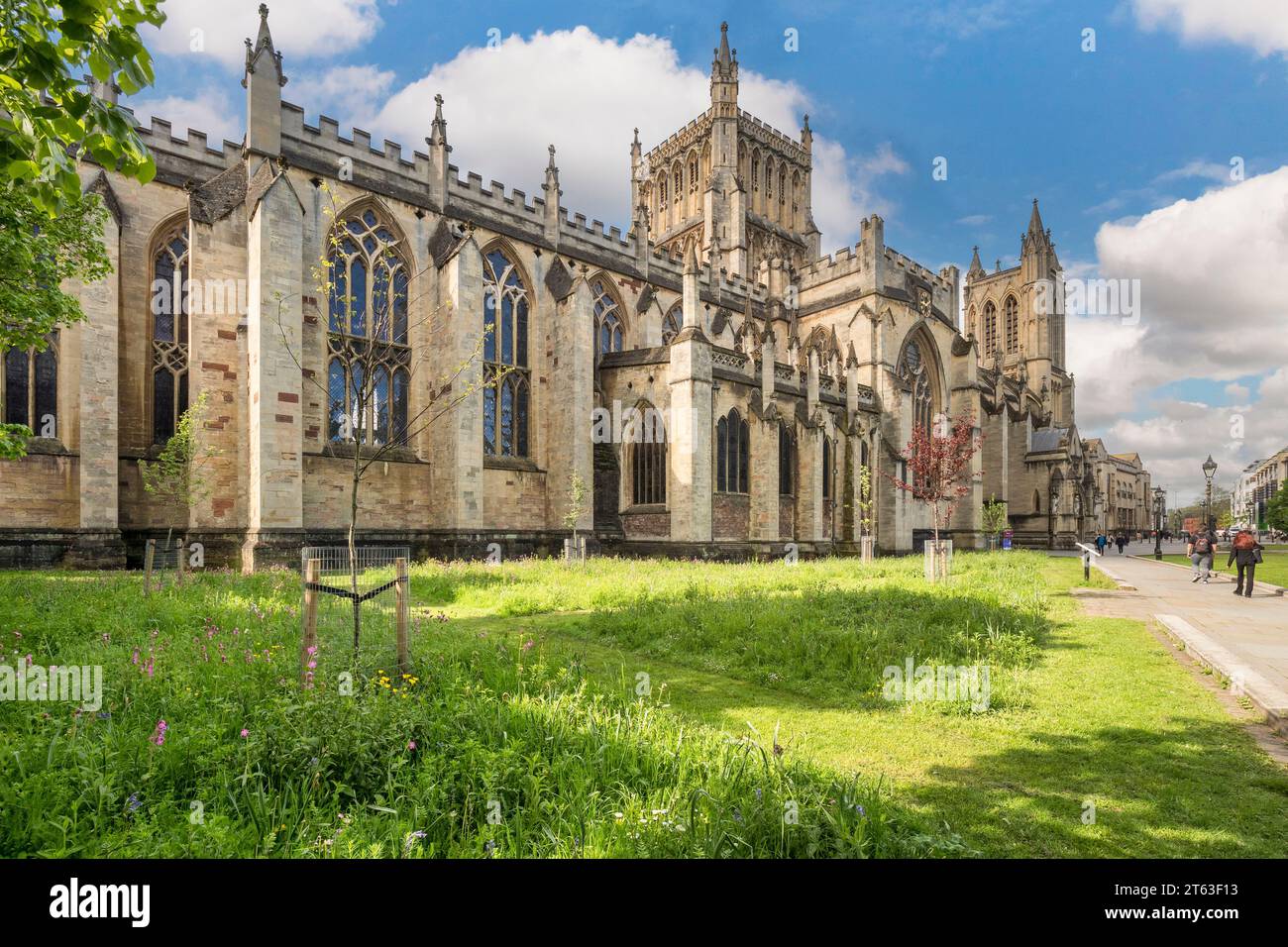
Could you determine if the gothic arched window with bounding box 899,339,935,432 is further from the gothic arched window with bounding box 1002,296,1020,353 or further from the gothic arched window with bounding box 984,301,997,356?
the gothic arched window with bounding box 984,301,997,356

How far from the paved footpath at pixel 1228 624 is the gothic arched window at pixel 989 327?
54.0 metres

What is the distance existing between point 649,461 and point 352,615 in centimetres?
1791

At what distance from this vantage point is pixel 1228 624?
10.1 metres

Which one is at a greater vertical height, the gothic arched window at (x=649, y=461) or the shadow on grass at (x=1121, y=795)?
the gothic arched window at (x=649, y=461)

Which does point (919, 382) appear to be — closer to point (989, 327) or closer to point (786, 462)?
point (786, 462)

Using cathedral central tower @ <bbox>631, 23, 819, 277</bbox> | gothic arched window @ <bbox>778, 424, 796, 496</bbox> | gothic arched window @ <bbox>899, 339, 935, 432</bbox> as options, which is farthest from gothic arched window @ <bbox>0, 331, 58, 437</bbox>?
gothic arched window @ <bbox>899, 339, 935, 432</bbox>

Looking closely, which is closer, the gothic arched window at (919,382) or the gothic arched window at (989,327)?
the gothic arched window at (919,382)

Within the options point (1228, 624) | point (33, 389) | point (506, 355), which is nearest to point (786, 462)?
point (506, 355)

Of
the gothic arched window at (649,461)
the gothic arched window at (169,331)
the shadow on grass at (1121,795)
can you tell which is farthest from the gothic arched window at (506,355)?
the shadow on grass at (1121,795)

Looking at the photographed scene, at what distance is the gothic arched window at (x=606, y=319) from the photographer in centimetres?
2788

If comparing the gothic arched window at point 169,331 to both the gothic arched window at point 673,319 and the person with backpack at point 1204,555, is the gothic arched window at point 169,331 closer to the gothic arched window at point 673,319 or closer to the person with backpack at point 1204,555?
the gothic arched window at point 673,319

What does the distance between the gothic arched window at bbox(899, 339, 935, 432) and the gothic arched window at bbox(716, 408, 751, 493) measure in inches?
573
